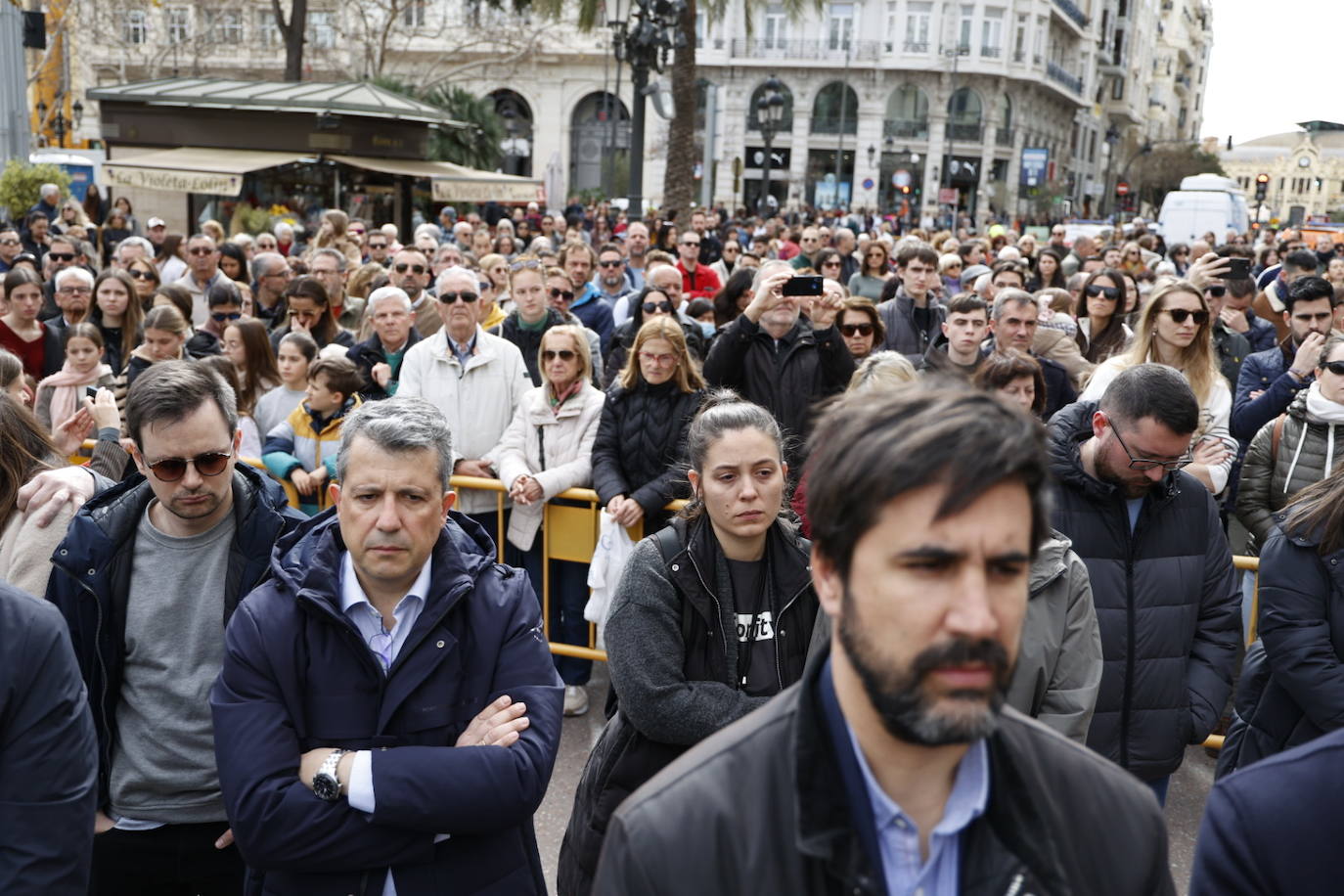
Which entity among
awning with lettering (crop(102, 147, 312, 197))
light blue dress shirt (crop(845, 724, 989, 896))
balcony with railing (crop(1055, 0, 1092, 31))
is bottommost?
light blue dress shirt (crop(845, 724, 989, 896))

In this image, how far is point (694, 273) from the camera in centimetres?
1127

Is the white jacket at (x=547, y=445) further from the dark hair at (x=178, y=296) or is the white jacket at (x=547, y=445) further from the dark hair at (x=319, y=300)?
the dark hair at (x=178, y=296)

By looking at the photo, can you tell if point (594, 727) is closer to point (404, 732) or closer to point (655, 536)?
point (655, 536)

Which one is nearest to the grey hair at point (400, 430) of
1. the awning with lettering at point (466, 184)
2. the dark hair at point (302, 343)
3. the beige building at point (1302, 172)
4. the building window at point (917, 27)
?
the dark hair at point (302, 343)

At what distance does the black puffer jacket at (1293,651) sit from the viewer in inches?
125

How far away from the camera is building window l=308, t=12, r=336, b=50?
1977 inches

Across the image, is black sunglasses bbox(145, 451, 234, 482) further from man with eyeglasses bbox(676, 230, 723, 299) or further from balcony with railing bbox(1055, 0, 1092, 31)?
balcony with railing bbox(1055, 0, 1092, 31)

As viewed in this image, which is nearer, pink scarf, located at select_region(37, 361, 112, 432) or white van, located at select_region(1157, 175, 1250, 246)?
pink scarf, located at select_region(37, 361, 112, 432)

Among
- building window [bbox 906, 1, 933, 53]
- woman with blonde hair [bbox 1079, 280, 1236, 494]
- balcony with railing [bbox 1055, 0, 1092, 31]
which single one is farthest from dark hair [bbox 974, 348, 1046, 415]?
balcony with railing [bbox 1055, 0, 1092, 31]

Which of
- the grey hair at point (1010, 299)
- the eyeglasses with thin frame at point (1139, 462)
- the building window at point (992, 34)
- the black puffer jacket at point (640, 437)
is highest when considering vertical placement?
the building window at point (992, 34)

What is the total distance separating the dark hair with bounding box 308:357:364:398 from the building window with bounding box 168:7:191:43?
47.2 m

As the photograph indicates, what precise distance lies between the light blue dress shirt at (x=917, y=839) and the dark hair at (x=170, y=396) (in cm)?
218

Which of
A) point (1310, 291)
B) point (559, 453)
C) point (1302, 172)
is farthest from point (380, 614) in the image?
point (1302, 172)

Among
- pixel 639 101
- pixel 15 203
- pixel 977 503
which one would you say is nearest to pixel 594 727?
pixel 977 503
